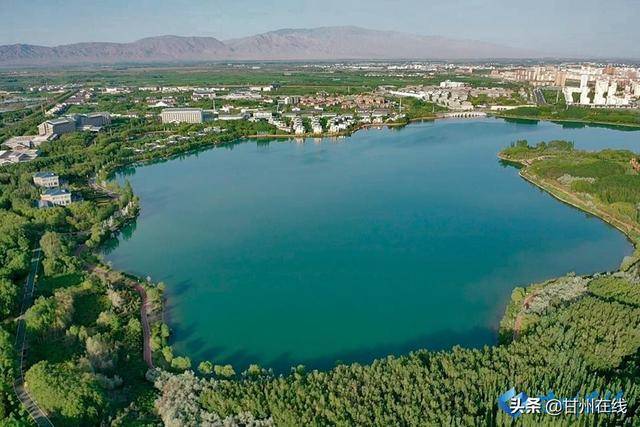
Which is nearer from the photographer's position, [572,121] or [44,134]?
[44,134]

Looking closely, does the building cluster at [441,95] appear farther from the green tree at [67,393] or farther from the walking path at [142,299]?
the green tree at [67,393]

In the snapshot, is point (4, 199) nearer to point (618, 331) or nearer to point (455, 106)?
point (618, 331)

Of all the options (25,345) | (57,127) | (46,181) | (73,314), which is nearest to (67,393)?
(25,345)

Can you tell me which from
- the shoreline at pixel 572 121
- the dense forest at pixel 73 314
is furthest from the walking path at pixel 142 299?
the shoreline at pixel 572 121

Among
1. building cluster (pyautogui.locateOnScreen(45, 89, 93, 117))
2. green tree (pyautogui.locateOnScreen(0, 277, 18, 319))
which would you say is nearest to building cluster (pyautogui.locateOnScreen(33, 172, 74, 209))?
green tree (pyautogui.locateOnScreen(0, 277, 18, 319))

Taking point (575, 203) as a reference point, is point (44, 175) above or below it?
above

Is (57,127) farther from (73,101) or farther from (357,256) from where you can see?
(357,256)

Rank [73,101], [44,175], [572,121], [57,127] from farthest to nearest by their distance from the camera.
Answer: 1. [73,101]
2. [572,121]
3. [57,127]
4. [44,175]
